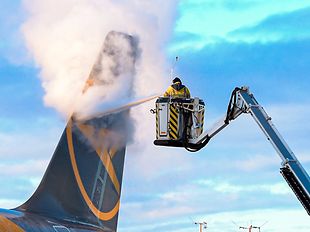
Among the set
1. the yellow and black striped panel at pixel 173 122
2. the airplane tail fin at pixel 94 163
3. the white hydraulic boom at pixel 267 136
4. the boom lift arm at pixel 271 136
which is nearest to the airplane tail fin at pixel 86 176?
the airplane tail fin at pixel 94 163

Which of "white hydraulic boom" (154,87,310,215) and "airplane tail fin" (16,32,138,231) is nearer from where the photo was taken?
"white hydraulic boom" (154,87,310,215)

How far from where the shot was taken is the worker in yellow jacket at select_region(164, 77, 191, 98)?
15.3 metres

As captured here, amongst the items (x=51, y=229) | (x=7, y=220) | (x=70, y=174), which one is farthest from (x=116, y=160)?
(x=7, y=220)

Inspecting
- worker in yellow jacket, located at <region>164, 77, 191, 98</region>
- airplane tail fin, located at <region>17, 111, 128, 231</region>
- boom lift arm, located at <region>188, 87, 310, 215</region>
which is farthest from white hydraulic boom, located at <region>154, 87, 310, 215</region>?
airplane tail fin, located at <region>17, 111, 128, 231</region>

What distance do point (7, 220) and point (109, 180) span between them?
15.3 ft

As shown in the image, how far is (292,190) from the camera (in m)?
12.0

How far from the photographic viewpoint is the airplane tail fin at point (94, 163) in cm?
1583

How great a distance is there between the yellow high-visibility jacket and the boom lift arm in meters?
0.96

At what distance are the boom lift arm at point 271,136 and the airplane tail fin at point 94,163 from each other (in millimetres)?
2969

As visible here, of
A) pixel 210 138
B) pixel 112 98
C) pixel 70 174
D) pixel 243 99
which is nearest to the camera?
pixel 243 99

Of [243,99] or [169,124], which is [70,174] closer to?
[169,124]

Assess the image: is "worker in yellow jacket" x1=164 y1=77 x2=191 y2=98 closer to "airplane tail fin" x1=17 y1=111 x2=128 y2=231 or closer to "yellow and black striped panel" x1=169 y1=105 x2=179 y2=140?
"yellow and black striped panel" x1=169 y1=105 x2=179 y2=140

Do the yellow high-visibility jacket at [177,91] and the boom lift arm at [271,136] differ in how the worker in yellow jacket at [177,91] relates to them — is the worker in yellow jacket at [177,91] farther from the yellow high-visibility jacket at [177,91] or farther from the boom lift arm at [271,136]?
the boom lift arm at [271,136]

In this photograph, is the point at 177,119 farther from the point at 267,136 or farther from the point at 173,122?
the point at 267,136
